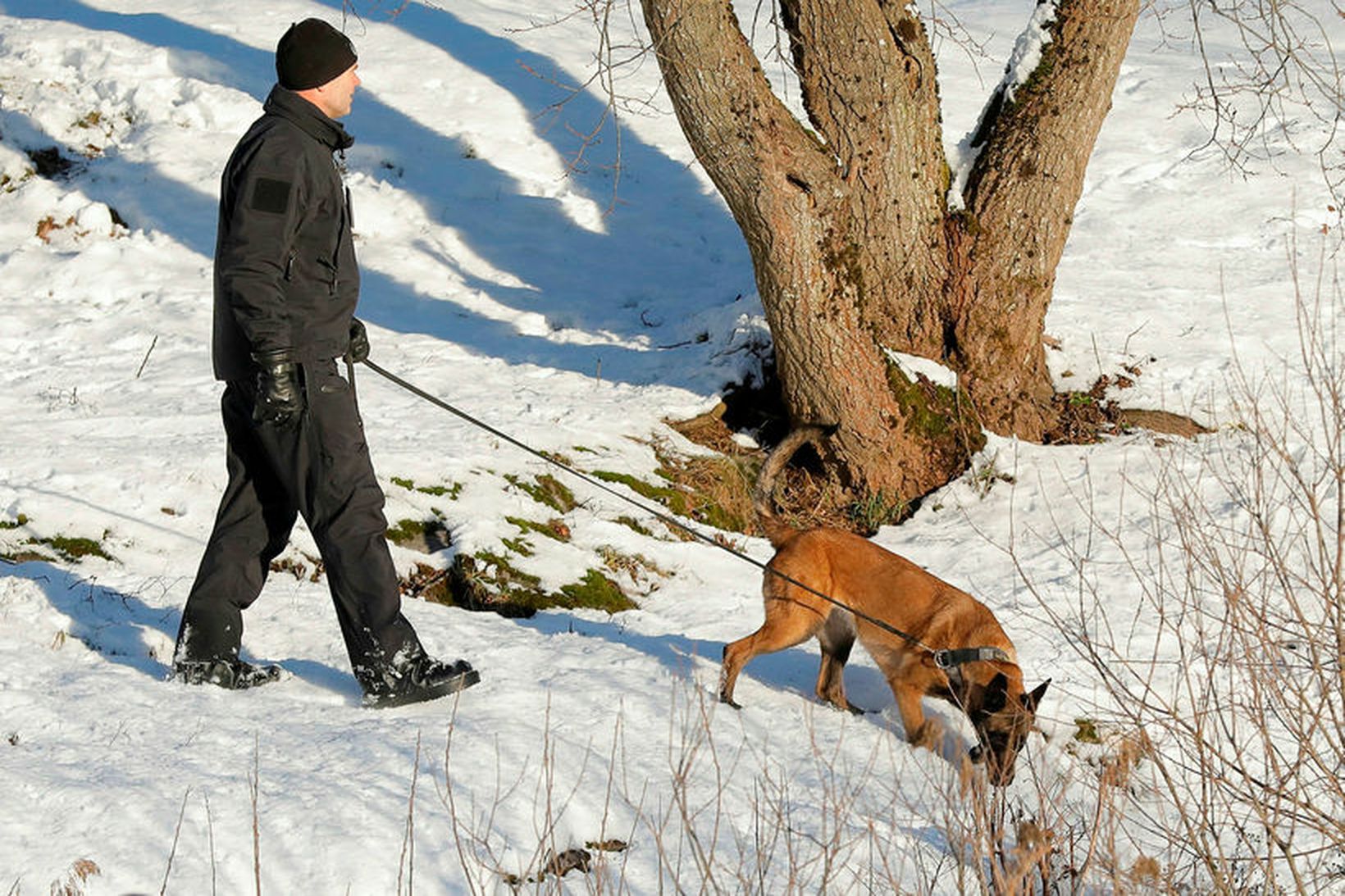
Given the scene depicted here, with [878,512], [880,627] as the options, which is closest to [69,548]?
[880,627]

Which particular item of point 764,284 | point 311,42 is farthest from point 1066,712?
point 311,42

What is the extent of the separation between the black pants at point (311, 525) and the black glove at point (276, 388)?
9cm

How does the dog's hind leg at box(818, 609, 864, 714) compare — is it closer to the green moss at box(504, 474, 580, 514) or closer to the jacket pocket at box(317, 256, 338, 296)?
the green moss at box(504, 474, 580, 514)

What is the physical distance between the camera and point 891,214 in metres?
7.67

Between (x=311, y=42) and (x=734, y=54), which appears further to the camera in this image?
(x=734, y=54)

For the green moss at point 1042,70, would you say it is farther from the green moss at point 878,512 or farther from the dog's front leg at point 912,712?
the dog's front leg at point 912,712

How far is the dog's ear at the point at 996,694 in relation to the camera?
4.61 meters

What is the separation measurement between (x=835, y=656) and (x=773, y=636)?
33 centimetres

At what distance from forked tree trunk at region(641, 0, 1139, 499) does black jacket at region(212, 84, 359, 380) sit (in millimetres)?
3192

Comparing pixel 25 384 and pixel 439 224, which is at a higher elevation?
pixel 439 224

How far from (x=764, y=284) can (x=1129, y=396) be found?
2526mm

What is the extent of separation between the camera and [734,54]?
7117mm

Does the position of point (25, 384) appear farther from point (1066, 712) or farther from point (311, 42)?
point (1066, 712)

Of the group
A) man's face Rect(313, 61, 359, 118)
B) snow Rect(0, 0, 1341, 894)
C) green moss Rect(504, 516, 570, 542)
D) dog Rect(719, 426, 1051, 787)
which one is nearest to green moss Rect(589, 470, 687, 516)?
snow Rect(0, 0, 1341, 894)
